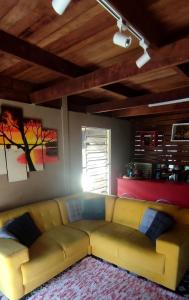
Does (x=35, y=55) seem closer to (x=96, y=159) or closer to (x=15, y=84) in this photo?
(x=15, y=84)

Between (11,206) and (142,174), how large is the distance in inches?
123

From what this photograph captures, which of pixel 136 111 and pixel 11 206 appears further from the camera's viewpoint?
pixel 136 111

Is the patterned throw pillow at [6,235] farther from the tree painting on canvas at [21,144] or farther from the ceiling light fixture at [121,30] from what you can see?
the ceiling light fixture at [121,30]

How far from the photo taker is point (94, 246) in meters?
2.67

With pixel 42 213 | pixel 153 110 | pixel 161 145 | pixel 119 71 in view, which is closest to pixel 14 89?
pixel 119 71

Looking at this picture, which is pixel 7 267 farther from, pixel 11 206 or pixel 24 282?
pixel 11 206

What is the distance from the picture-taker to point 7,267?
74.4 inches

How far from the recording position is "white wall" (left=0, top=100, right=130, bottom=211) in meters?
2.87

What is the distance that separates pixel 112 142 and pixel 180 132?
1612 mm

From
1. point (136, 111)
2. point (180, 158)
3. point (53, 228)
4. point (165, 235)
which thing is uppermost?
point (136, 111)

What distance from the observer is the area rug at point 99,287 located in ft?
6.64

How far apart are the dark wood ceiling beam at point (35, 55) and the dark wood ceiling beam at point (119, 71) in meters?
0.18

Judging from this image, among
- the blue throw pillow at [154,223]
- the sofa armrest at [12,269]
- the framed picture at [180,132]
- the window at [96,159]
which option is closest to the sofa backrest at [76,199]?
the blue throw pillow at [154,223]

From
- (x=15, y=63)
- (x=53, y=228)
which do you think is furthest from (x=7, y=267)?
(x=15, y=63)
